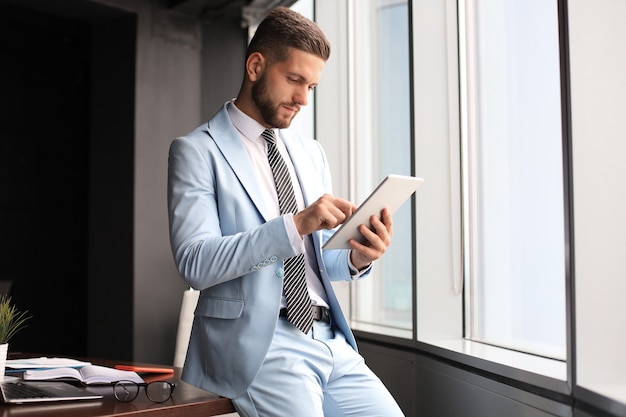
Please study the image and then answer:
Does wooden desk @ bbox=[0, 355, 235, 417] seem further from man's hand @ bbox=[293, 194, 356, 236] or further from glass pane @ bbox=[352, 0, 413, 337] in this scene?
glass pane @ bbox=[352, 0, 413, 337]

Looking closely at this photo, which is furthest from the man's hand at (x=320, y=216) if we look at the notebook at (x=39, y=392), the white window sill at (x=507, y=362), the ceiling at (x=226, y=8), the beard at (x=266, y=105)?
the ceiling at (x=226, y=8)

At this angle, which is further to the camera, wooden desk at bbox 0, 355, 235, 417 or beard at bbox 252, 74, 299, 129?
beard at bbox 252, 74, 299, 129

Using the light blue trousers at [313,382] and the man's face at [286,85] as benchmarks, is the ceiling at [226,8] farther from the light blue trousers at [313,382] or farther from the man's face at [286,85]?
the light blue trousers at [313,382]

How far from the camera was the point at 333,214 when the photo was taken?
1.71 m

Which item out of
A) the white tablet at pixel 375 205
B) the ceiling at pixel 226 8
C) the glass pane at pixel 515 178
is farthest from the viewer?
the ceiling at pixel 226 8

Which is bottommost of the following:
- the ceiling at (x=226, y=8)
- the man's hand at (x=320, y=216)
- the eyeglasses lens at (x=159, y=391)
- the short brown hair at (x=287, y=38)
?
the eyeglasses lens at (x=159, y=391)

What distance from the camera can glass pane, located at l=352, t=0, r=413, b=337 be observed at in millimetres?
3447

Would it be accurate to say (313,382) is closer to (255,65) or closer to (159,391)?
(159,391)

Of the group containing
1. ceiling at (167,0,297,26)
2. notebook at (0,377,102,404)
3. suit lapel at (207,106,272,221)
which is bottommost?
notebook at (0,377,102,404)

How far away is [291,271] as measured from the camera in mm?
1911

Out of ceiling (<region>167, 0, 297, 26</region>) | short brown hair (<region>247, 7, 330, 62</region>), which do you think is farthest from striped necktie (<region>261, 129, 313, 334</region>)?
ceiling (<region>167, 0, 297, 26</region>)

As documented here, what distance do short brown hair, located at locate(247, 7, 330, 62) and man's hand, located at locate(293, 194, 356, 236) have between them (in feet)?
1.75

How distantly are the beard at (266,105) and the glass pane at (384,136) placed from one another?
144cm

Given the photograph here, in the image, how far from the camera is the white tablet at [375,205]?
5.61ft
